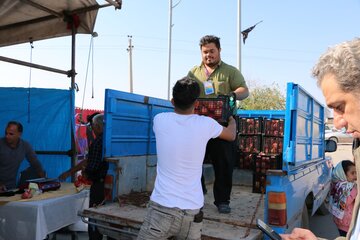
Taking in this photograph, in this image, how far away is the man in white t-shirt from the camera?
2363 mm

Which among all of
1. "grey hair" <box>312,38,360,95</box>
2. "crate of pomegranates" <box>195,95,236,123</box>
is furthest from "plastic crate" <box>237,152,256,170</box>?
"grey hair" <box>312,38,360,95</box>

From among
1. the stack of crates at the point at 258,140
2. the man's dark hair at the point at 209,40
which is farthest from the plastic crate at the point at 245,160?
the man's dark hair at the point at 209,40

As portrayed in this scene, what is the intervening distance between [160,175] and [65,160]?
4039mm

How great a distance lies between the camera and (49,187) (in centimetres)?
428

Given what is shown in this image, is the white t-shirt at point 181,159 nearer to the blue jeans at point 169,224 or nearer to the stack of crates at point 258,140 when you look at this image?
the blue jeans at point 169,224

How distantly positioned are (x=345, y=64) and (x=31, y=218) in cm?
345

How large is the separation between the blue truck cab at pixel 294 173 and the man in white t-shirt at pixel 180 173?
81 centimetres

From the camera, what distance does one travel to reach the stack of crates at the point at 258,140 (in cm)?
557

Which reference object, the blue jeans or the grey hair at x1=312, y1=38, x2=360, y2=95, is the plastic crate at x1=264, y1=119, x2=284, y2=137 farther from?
the grey hair at x1=312, y1=38, x2=360, y2=95

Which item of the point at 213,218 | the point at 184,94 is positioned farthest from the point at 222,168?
the point at 184,94

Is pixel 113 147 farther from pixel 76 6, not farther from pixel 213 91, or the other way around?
pixel 76 6

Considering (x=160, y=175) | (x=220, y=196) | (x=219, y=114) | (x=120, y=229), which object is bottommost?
(x=120, y=229)

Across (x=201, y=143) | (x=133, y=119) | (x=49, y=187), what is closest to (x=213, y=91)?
(x=133, y=119)

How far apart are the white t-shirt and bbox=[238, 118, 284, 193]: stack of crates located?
2.98 meters
